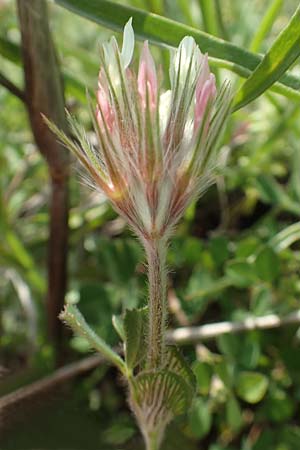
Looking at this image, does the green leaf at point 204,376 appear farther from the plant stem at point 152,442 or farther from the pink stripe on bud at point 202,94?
the pink stripe on bud at point 202,94

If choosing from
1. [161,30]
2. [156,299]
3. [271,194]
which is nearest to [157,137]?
[156,299]

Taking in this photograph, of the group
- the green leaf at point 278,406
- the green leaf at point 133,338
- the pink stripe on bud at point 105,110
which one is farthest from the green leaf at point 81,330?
the green leaf at point 278,406

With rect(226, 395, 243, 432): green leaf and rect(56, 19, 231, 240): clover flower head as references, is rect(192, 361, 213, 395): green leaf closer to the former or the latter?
rect(226, 395, 243, 432): green leaf

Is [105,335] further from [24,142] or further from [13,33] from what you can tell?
[13,33]

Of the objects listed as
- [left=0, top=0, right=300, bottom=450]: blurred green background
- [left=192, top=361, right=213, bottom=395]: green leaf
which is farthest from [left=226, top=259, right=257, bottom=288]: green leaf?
[left=192, top=361, right=213, bottom=395]: green leaf

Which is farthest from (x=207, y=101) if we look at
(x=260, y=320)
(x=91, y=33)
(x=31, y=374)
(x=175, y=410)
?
(x=91, y=33)

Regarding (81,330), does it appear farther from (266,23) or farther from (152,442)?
(266,23)

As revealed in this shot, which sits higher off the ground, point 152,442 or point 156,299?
point 156,299
